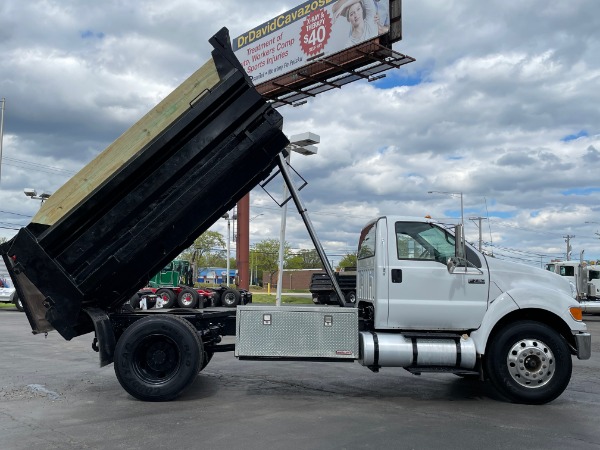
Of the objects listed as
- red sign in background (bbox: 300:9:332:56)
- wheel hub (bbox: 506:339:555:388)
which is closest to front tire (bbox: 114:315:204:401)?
wheel hub (bbox: 506:339:555:388)

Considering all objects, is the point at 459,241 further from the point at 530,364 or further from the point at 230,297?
the point at 230,297

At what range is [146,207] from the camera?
691 centimetres

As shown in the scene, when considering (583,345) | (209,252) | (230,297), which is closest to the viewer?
(583,345)

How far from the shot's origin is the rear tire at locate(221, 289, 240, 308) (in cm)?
2494

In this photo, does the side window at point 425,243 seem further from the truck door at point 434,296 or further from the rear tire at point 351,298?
the rear tire at point 351,298

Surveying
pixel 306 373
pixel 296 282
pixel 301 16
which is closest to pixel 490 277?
pixel 306 373

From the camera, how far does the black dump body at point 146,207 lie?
6.71 metres

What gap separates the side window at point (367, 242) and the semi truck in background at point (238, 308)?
40 centimetres

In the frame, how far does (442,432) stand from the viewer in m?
5.65

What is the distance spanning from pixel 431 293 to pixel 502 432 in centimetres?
199

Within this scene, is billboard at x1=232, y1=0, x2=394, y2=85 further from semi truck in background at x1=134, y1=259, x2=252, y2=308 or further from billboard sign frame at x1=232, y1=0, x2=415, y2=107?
semi truck in background at x1=134, y1=259, x2=252, y2=308

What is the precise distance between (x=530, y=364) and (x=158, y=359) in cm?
458

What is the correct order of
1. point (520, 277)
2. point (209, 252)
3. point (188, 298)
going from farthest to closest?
point (209, 252) → point (188, 298) → point (520, 277)

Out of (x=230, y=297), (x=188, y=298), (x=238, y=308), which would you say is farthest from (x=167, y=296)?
(x=238, y=308)
